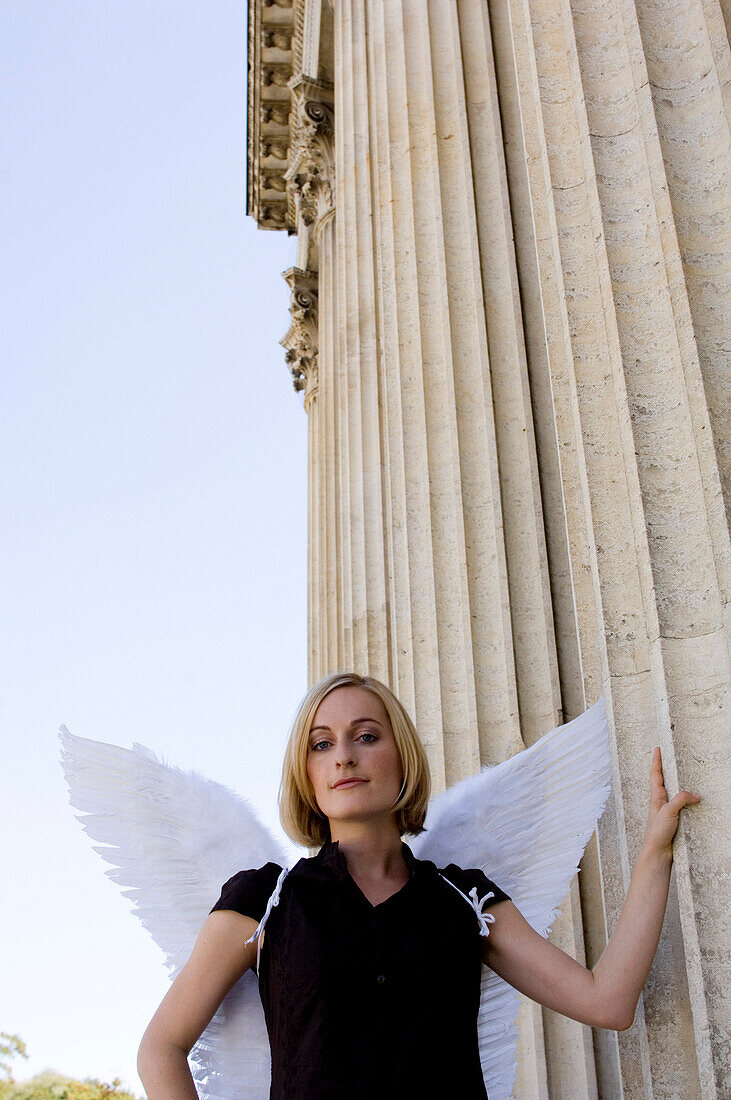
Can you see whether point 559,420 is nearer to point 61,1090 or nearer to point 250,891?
point 250,891

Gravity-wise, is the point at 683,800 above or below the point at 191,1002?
above

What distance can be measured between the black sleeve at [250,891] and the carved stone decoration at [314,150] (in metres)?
17.0

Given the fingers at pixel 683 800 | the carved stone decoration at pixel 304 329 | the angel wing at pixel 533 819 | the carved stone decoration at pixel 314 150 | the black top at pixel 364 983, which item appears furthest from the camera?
the carved stone decoration at pixel 304 329

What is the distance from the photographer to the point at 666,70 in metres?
4.54

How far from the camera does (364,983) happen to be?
3230 millimetres

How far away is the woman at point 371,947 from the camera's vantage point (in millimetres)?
3160

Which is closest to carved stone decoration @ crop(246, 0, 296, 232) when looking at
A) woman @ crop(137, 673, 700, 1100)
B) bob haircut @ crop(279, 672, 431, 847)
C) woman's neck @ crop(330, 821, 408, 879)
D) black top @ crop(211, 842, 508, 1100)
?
bob haircut @ crop(279, 672, 431, 847)

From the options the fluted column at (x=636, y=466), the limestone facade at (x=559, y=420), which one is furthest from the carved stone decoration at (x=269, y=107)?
the fluted column at (x=636, y=466)

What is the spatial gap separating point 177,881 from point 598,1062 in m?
3.87

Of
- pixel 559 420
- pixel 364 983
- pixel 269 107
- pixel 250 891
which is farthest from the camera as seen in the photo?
pixel 269 107

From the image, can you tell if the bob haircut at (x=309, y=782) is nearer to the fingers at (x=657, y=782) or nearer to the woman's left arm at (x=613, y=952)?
the woman's left arm at (x=613, y=952)

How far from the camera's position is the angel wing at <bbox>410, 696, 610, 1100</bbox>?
12.9ft

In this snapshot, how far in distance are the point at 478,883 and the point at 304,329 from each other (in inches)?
793

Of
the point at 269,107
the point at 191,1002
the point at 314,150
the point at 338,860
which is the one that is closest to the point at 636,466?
the point at 338,860
